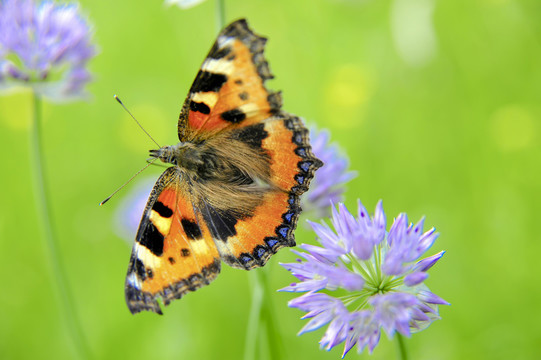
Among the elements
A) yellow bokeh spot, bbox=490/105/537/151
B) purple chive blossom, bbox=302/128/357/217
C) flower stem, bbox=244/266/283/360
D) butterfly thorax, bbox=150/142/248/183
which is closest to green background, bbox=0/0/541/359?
yellow bokeh spot, bbox=490/105/537/151

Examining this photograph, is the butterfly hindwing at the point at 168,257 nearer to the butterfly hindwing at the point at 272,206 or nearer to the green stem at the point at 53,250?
the butterfly hindwing at the point at 272,206

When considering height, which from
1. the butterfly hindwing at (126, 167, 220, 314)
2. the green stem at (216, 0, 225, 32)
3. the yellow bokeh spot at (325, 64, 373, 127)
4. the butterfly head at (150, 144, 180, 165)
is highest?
the yellow bokeh spot at (325, 64, 373, 127)

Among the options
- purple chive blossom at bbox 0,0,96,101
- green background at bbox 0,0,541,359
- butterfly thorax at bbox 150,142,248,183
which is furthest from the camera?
green background at bbox 0,0,541,359

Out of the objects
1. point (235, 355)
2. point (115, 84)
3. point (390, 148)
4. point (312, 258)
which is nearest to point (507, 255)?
point (390, 148)

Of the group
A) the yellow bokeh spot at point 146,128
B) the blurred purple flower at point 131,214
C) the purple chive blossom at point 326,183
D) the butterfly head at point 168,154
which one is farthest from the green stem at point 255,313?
the yellow bokeh spot at point 146,128

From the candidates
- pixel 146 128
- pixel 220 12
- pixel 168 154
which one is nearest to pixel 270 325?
pixel 168 154

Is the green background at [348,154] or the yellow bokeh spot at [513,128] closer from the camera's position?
the green background at [348,154]

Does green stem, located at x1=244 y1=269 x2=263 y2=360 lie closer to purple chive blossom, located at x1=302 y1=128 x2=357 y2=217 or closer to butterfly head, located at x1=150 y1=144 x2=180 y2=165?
purple chive blossom, located at x1=302 y1=128 x2=357 y2=217

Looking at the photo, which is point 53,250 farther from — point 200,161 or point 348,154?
point 348,154
